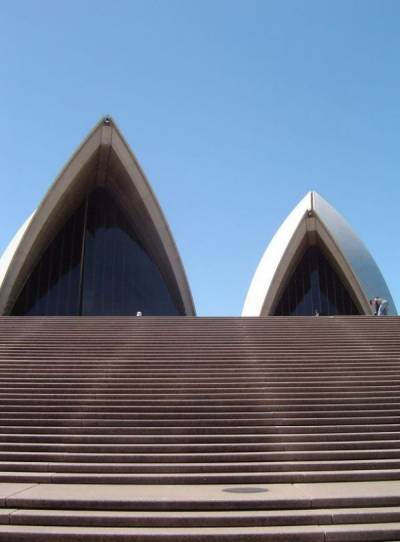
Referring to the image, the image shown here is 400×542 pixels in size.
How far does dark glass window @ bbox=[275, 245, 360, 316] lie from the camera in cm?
2225

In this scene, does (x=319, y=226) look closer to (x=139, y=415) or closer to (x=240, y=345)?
(x=240, y=345)

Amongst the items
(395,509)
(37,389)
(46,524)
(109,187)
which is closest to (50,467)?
(46,524)

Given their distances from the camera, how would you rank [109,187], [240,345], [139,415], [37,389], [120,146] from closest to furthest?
[139,415] → [37,389] → [240,345] → [120,146] → [109,187]

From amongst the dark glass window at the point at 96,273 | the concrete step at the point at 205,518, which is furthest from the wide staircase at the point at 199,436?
the dark glass window at the point at 96,273

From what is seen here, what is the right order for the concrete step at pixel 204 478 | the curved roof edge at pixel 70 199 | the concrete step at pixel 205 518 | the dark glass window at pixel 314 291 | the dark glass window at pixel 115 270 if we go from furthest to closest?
the dark glass window at pixel 314 291
the dark glass window at pixel 115 270
the curved roof edge at pixel 70 199
the concrete step at pixel 204 478
the concrete step at pixel 205 518

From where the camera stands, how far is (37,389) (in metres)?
7.53

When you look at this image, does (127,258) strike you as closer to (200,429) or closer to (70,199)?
(70,199)

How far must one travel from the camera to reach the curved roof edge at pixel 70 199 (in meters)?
19.0

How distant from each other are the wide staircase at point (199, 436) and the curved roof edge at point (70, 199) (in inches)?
352

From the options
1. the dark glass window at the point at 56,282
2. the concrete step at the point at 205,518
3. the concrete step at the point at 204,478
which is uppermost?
the dark glass window at the point at 56,282

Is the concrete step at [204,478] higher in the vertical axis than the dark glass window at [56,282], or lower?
lower

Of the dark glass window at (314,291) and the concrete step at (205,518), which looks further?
the dark glass window at (314,291)

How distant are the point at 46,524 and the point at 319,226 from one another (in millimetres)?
19362

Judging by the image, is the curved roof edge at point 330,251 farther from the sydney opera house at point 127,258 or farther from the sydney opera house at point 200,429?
the sydney opera house at point 200,429
